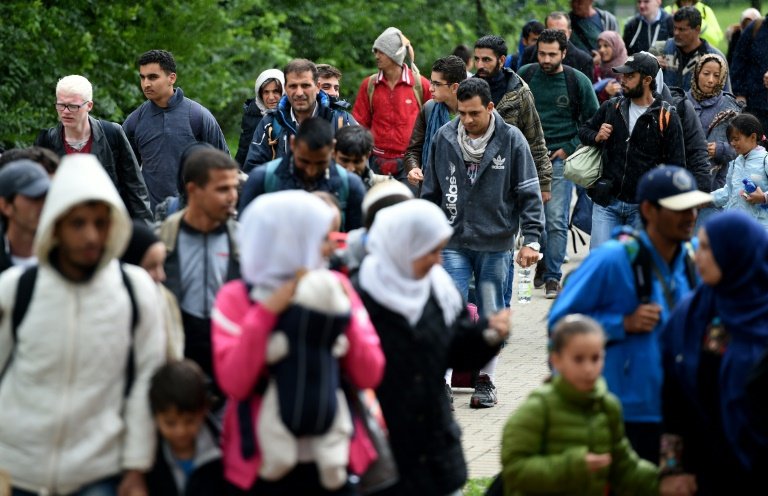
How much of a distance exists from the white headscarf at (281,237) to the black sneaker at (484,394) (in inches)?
194

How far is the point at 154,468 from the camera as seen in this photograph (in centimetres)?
568

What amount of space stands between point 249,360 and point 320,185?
2.95 meters

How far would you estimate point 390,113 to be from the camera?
13.2 metres

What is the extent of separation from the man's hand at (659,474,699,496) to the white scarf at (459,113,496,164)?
413 cm

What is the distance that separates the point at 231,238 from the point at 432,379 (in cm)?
132

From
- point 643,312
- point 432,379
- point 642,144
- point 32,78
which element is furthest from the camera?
point 32,78

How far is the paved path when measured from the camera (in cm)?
896

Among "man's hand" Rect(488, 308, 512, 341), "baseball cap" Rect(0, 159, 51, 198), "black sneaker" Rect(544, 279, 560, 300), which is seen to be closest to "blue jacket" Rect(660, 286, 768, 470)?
"man's hand" Rect(488, 308, 512, 341)

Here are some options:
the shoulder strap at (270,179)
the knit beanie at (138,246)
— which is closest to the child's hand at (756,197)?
the shoulder strap at (270,179)

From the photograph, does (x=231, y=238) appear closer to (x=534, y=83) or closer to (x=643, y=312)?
(x=643, y=312)

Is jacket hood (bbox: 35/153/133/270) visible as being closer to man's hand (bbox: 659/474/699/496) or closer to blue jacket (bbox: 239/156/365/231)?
man's hand (bbox: 659/474/699/496)

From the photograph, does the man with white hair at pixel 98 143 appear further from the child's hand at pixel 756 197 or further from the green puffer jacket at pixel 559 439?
the child's hand at pixel 756 197

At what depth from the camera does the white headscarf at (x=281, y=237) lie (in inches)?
206

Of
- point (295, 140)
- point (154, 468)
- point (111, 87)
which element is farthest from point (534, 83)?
point (154, 468)
